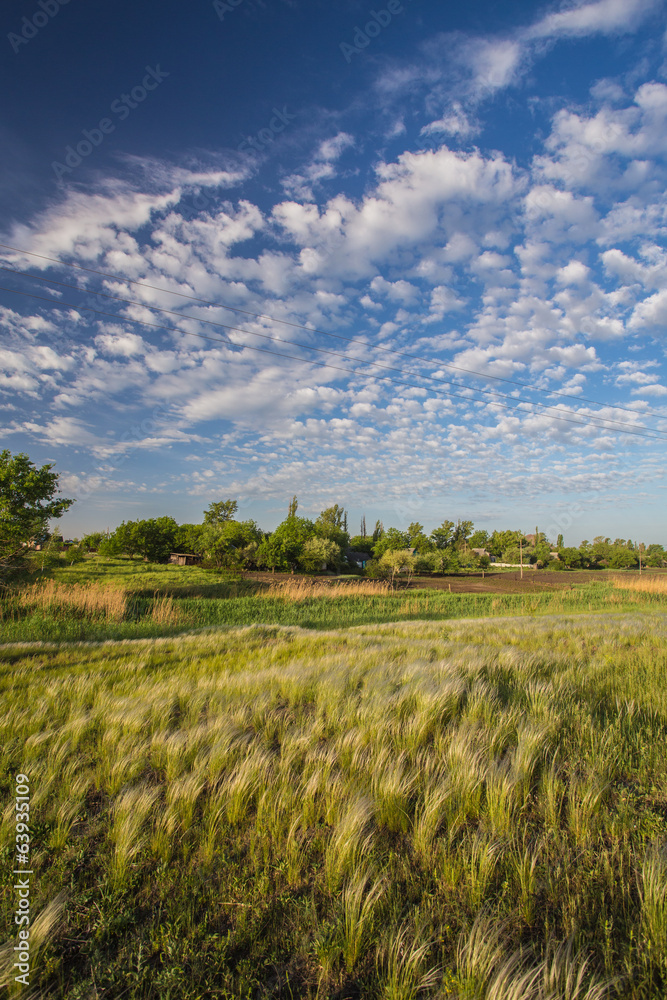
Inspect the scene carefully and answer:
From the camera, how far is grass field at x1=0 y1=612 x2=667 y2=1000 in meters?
1.51

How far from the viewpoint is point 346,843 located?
6.69ft

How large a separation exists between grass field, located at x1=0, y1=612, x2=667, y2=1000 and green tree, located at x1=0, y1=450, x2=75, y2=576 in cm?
2721

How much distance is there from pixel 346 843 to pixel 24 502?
34028 millimetres

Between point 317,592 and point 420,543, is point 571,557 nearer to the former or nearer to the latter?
point 420,543

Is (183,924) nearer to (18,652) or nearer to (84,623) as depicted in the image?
(18,652)

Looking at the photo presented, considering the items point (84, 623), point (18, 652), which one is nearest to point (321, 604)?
point (84, 623)

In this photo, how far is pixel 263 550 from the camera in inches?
1891

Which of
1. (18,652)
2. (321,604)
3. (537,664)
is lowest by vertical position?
(321,604)

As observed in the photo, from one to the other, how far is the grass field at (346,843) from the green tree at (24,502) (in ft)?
89.3

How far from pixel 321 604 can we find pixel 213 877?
20.9 meters

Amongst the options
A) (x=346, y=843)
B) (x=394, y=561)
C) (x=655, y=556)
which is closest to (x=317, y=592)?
(x=394, y=561)

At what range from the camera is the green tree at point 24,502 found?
25453mm

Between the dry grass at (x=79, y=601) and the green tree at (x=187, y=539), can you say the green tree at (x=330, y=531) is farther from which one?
the dry grass at (x=79, y=601)

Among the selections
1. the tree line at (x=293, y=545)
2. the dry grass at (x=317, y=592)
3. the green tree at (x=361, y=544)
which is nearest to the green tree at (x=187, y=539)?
the tree line at (x=293, y=545)
